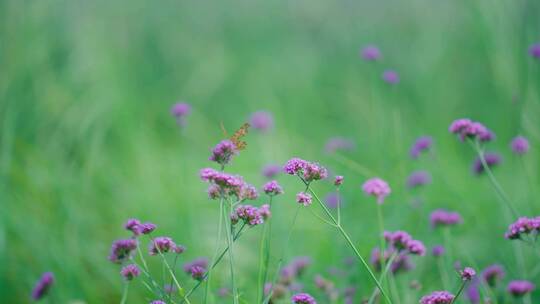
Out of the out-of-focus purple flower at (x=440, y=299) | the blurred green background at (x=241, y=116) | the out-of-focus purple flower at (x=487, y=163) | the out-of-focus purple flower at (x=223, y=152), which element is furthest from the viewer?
the blurred green background at (x=241, y=116)

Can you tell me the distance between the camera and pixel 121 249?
1325 millimetres

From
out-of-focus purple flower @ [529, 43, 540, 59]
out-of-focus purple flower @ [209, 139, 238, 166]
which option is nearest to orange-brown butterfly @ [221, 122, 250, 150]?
out-of-focus purple flower @ [209, 139, 238, 166]

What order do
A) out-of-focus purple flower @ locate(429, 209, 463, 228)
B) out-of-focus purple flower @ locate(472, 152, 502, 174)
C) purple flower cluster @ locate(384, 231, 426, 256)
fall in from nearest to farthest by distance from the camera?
purple flower cluster @ locate(384, 231, 426, 256) → out-of-focus purple flower @ locate(429, 209, 463, 228) → out-of-focus purple flower @ locate(472, 152, 502, 174)

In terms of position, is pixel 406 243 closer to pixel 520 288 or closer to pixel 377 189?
pixel 377 189

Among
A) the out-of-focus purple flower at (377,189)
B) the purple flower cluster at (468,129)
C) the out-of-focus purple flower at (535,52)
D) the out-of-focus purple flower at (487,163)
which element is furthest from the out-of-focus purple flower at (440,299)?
the out-of-focus purple flower at (535,52)

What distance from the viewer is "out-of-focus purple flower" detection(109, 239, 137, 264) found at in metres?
1.32

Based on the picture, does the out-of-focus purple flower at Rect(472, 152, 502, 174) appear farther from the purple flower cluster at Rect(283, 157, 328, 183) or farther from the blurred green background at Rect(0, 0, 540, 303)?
the purple flower cluster at Rect(283, 157, 328, 183)

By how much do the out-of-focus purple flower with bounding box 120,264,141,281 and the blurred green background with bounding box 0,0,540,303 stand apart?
0.13 m

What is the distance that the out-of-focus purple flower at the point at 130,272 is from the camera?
128cm

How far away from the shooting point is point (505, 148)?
3.51 metres

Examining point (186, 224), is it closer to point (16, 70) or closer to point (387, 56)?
point (16, 70)

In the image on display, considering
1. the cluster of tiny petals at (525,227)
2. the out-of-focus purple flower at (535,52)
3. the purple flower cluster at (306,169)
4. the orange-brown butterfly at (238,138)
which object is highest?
the out-of-focus purple flower at (535,52)

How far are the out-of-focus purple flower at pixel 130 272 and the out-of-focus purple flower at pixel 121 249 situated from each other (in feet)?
0.12

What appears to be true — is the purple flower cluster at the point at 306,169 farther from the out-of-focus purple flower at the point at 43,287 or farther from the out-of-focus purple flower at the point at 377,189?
the out-of-focus purple flower at the point at 43,287
